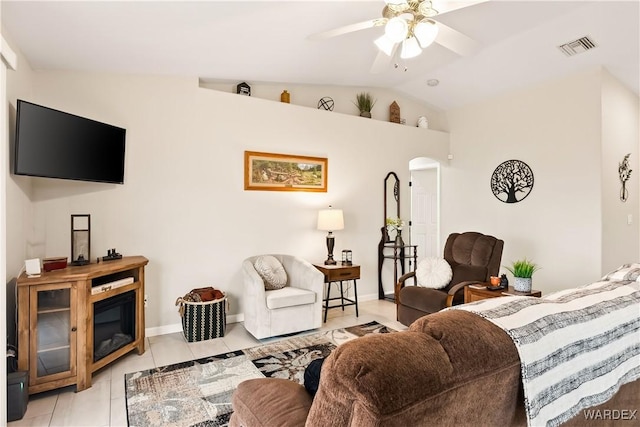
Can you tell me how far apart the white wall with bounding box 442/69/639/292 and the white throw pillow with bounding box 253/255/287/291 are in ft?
10.4

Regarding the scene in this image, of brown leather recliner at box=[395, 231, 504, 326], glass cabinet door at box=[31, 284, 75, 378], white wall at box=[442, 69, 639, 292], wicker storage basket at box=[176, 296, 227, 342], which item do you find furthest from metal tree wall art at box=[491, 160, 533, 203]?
glass cabinet door at box=[31, 284, 75, 378]

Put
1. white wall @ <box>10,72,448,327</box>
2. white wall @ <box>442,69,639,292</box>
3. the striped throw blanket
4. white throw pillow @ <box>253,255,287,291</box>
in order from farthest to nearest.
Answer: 1. white wall @ <box>442,69,639,292</box>
2. white throw pillow @ <box>253,255,287,291</box>
3. white wall @ <box>10,72,448,327</box>
4. the striped throw blanket

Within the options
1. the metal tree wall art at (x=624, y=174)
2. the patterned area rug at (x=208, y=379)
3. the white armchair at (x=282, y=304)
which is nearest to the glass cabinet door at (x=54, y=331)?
the patterned area rug at (x=208, y=379)

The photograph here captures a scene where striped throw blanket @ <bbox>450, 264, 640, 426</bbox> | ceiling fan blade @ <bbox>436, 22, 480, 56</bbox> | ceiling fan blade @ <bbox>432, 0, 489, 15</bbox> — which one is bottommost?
striped throw blanket @ <bbox>450, 264, 640, 426</bbox>

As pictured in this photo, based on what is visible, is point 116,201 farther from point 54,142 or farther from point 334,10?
point 334,10

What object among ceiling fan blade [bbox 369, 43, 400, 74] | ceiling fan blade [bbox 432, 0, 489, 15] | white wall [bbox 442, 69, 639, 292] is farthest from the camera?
white wall [bbox 442, 69, 639, 292]

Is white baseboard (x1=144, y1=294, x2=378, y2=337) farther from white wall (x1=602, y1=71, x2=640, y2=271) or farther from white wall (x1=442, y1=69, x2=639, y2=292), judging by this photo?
white wall (x1=602, y1=71, x2=640, y2=271)

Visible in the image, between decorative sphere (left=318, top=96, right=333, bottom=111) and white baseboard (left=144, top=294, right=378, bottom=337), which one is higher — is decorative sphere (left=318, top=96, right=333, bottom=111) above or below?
above

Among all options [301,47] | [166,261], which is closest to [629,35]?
[301,47]

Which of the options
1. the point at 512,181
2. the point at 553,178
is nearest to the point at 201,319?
the point at 512,181

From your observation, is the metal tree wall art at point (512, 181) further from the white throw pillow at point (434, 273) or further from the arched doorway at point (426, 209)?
the white throw pillow at point (434, 273)

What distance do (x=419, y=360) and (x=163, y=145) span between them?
3515mm

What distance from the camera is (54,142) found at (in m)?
2.69

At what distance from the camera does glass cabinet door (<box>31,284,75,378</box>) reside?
7.73ft
